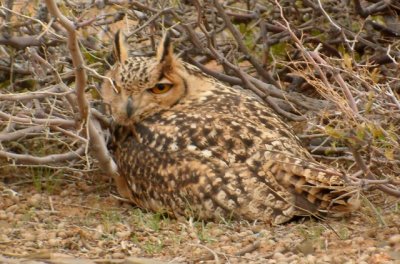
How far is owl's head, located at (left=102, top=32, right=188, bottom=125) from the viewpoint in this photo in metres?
6.34

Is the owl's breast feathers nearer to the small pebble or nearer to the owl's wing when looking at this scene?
the owl's wing

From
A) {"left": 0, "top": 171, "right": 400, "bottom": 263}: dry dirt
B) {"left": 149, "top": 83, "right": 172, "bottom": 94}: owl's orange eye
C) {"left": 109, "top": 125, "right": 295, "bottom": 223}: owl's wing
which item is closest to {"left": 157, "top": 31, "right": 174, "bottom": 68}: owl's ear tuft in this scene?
{"left": 149, "top": 83, "right": 172, "bottom": 94}: owl's orange eye

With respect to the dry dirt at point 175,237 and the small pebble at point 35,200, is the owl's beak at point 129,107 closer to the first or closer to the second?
the dry dirt at point 175,237

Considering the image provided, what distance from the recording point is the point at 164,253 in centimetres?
530

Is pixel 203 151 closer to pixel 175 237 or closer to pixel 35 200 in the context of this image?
pixel 175 237

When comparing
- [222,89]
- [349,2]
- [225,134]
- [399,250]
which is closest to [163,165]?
[225,134]

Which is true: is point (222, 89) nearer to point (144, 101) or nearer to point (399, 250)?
point (144, 101)

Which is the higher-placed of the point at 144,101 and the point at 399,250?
the point at 144,101

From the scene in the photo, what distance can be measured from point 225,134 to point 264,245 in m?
0.96

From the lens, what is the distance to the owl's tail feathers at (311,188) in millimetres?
5602

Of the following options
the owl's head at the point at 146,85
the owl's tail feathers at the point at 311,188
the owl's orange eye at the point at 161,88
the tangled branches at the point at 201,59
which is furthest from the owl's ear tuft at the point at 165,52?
the owl's tail feathers at the point at 311,188

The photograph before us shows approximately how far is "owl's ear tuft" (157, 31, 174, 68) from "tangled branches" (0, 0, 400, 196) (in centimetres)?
25

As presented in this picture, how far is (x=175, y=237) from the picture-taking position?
18.0 feet

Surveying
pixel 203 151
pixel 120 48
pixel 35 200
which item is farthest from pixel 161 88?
pixel 35 200
